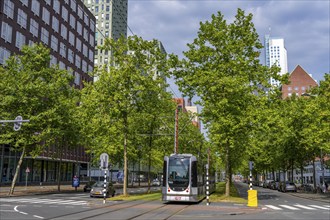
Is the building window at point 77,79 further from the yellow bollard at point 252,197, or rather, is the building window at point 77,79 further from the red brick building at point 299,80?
the red brick building at point 299,80

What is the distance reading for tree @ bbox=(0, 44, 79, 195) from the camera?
32062 millimetres

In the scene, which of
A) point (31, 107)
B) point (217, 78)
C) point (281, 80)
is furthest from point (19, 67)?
point (281, 80)

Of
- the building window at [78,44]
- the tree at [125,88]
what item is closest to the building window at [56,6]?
the building window at [78,44]

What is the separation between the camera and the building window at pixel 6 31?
5181 cm

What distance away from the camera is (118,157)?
50688 mm

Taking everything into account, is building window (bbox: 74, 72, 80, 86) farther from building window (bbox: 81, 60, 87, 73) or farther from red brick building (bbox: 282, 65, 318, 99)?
red brick building (bbox: 282, 65, 318, 99)

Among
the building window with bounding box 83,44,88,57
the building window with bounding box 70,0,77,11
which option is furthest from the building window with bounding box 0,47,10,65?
the building window with bounding box 83,44,88,57

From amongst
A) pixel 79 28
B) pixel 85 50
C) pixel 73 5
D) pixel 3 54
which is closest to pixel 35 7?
pixel 3 54

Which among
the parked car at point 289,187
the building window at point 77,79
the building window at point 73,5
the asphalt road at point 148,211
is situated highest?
the building window at point 73,5

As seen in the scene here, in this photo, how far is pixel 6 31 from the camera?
173 feet

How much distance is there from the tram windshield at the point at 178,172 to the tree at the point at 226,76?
452 centimetres

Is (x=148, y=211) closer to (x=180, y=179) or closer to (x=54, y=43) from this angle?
(x=180, y=179)

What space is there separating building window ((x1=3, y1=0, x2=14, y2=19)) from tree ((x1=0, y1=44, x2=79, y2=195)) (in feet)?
68.0

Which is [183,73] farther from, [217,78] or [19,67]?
[19,67]
